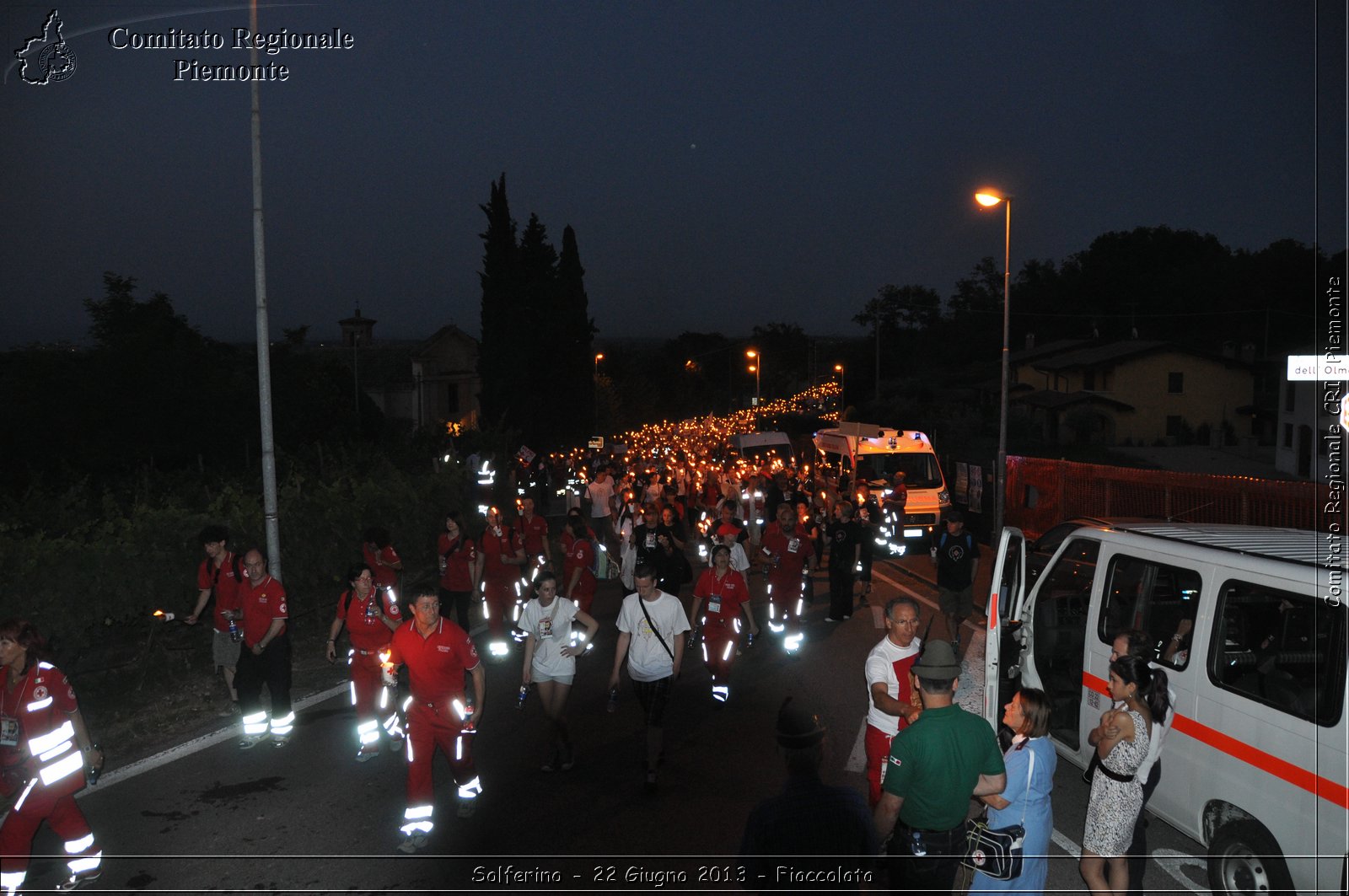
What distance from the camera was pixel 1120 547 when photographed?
648cm

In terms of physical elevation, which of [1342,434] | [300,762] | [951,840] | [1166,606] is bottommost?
[300,762]

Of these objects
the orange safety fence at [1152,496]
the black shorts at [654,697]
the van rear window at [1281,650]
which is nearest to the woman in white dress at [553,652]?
the black shorts at [654,697]

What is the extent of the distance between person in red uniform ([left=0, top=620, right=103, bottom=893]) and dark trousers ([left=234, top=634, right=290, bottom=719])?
2561 mm

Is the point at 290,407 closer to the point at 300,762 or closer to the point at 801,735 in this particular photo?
the point at 300,762

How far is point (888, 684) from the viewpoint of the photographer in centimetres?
616

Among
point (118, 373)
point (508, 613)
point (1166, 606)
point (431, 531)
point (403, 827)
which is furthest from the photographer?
point (118, 373)

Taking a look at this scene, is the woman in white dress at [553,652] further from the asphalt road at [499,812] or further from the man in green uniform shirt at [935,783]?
the man in green uniform shirt at [935,783]

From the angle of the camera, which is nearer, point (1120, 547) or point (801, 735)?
point (801, 735)

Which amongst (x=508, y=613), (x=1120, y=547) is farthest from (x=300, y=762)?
(x=1120, y=547)

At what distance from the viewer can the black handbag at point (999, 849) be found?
4531mm

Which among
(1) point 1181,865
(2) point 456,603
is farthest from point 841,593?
(1) point 1181,865

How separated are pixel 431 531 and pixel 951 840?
53.5ft

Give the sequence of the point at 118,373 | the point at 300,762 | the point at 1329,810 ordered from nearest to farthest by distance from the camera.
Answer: the point at 1329,810, the point at 300,762, the point at 118,373

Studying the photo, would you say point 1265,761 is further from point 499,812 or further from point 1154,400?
point 1154,400
